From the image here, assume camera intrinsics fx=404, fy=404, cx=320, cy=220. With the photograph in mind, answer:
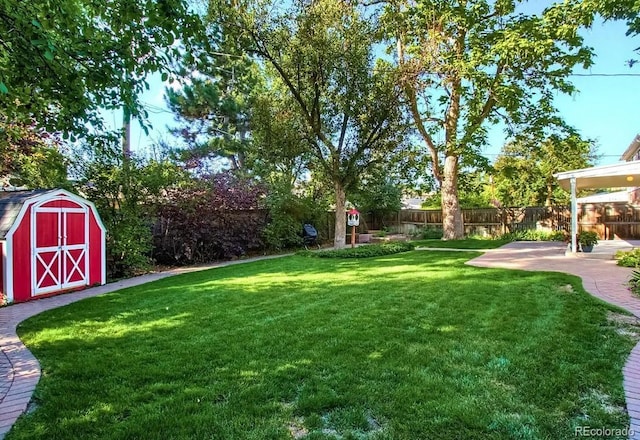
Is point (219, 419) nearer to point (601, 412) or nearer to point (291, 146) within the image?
point (601, 412)

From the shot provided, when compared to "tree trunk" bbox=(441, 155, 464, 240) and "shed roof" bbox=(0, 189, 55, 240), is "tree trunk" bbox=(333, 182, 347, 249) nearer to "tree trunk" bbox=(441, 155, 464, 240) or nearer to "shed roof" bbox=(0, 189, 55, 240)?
"tree trunk" bbox=(441, 155, 464, 240)

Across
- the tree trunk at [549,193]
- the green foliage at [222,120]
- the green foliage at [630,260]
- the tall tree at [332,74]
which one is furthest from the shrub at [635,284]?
the green foliage at [222,120]

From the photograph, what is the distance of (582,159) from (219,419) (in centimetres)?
2341

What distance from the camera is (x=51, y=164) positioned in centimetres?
346

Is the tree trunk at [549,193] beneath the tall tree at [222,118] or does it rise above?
beneath

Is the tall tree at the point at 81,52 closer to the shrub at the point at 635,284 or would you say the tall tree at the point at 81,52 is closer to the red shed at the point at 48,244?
the red shed at the point at 48,244

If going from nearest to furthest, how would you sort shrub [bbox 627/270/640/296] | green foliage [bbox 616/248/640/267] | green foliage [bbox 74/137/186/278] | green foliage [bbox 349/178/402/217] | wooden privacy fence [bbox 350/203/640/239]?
A: shrub [bbox 627/270/640/296], green foliage [bbox 616/248/640/267], green foliage [bbox 74/137/186/278], wooden privacy fence [bbox 350/203/640/239], green foliage [bbox 349/178/402/217]

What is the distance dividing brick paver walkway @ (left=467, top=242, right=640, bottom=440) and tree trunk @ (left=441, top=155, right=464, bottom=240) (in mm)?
3941

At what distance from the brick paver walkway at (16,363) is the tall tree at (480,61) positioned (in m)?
10.3

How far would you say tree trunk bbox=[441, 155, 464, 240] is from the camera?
15547mm

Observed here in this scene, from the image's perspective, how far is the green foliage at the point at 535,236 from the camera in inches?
615

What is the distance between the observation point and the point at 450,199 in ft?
51.8

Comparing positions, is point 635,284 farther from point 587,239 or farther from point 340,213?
point 340,213

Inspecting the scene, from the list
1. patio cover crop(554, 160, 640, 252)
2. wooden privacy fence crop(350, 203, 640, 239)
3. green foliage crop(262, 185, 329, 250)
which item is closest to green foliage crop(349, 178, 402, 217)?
wooden privacy fence crop(350, 203, 640, 239)
